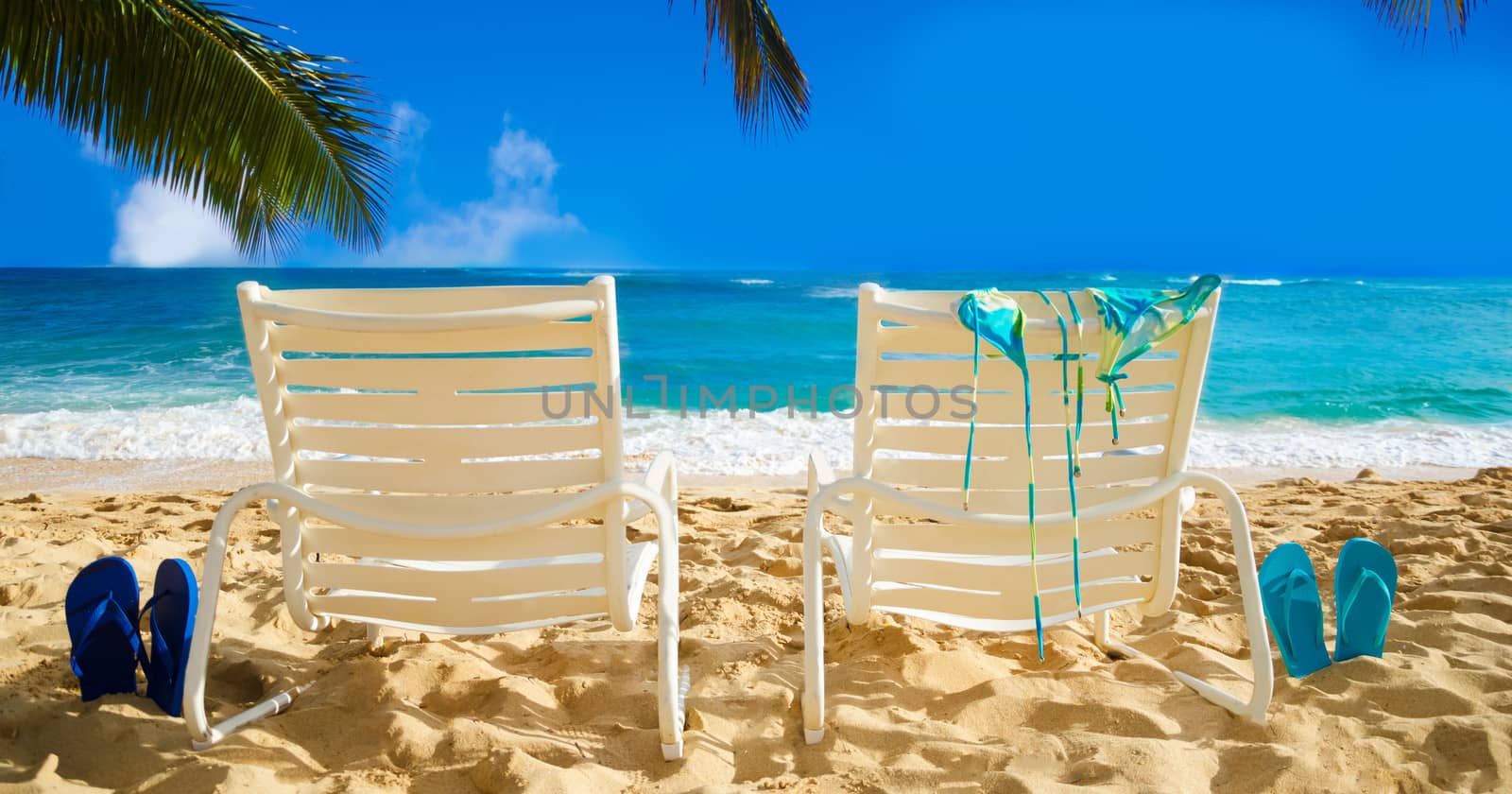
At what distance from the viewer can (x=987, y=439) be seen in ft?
5.98

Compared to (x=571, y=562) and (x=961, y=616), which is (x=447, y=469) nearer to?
(x=571, y=562)

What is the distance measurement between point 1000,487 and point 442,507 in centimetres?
124

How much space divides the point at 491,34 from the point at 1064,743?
36.4 meters

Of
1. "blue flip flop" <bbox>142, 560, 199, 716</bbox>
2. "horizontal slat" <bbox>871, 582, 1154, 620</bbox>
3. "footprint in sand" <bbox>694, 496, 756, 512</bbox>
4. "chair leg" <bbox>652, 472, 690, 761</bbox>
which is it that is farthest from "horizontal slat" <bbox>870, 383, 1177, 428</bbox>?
"footprint in sand" <bbox>694, 496, 756, 512</bbox>

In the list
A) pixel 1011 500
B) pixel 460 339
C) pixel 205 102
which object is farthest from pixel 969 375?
pixel 205 102

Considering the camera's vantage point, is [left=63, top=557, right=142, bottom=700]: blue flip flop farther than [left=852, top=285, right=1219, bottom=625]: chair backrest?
Yes

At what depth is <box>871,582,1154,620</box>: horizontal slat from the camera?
76.4 inches

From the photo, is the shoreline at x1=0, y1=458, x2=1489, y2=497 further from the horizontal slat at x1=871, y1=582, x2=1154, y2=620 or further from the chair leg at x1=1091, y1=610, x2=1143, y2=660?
the horizontal slat at x1=871, y1=582, x2=1154, y2=620

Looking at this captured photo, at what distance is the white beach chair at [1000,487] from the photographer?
1763 millimetres

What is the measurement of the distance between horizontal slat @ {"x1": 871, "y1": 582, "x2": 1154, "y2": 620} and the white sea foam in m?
3.90

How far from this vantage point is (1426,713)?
1.94 m

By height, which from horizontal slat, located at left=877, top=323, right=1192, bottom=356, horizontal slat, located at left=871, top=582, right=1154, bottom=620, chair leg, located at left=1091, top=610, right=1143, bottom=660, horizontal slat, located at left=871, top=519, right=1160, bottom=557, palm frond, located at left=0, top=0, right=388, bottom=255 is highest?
palm frond, located at left=0, top=0, right=388, bottom=255

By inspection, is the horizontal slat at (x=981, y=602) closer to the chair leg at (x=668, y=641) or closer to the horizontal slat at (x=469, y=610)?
the chair leg at (x=668, y=641)

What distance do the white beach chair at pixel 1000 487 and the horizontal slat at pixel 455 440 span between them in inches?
21.8
